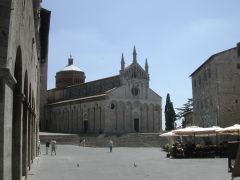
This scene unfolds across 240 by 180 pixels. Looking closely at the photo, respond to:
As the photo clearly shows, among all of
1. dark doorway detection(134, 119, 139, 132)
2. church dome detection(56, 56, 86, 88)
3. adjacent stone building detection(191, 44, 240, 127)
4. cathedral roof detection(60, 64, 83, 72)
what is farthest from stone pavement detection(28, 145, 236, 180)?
cathedral roof detection(60, 64, 83, 72)

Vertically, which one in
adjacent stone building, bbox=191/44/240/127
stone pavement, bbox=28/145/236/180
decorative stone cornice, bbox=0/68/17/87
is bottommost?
stone pavement, bbox=28/145/236/180

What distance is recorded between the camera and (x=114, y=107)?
57062 mm

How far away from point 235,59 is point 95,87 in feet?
116

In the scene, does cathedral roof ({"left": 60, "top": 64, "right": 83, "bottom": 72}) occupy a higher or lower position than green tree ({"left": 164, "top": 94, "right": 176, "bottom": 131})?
higher

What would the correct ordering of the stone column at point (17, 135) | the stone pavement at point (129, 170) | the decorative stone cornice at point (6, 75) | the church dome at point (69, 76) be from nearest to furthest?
the decorative stone cornice at point (6, 75)
the stone column at point (17, 135)
the stone pavement at point (129, 170)
the church dome at point (69, 76)

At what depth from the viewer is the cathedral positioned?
185 feet

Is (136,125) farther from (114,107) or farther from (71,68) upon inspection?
(71,68)

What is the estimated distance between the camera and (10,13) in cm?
562

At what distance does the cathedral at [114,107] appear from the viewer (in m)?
56.3

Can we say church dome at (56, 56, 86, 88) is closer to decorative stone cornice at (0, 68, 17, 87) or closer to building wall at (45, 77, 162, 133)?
building wall at (45, 77, 162, 133)

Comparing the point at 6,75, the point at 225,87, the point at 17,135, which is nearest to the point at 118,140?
the point at 225,87

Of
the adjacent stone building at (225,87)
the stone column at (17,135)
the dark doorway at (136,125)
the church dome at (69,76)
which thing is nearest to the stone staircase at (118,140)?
the dark doorway at (136,125)

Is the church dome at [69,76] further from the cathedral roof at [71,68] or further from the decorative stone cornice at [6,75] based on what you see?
the decorative stone cornice at [6,75]

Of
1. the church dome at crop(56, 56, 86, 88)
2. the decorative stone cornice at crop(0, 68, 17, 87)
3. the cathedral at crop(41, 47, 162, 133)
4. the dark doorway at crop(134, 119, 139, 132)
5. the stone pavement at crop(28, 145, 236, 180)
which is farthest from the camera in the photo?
the church dome at crop(56, 56, 86, 88)
